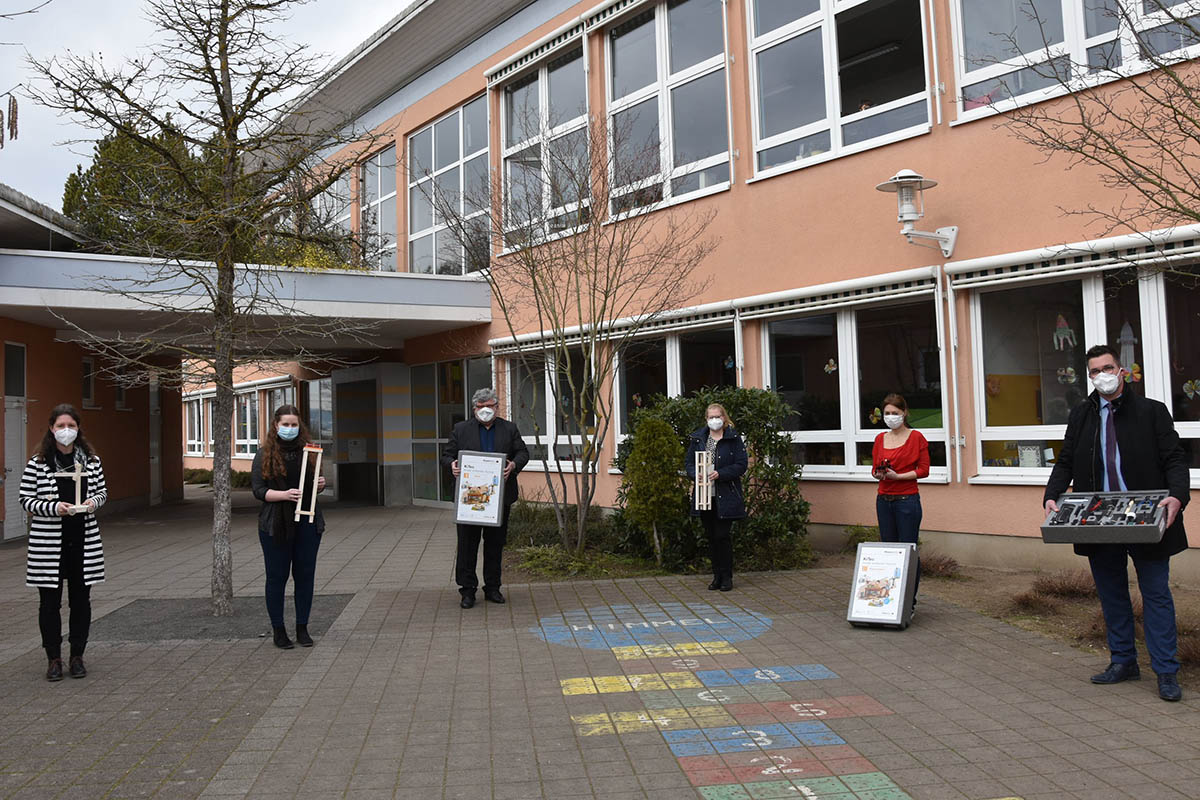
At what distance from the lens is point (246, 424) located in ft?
103

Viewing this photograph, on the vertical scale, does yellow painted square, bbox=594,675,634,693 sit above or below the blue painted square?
above

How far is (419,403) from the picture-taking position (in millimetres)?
19469

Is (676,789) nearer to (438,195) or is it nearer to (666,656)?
(666,656)

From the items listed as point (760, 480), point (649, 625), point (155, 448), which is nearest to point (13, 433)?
point (155, 448)

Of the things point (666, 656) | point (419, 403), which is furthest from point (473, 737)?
A: point (419, 403)

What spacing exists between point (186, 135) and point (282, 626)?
4176mm

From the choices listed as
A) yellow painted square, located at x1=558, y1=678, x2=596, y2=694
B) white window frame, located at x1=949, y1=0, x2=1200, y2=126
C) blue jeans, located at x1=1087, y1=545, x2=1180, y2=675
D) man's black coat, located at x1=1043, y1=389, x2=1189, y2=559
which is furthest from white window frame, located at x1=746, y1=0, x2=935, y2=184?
yellow painted square, located at x1=558, y1=678, x2=596, y2=694

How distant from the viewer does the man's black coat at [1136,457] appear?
5125 millimetres

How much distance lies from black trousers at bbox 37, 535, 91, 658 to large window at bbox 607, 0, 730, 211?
24.5ft

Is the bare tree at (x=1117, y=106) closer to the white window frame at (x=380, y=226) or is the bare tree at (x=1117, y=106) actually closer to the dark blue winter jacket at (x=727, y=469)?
the dark blue winter jacket at (x=727, y=469)

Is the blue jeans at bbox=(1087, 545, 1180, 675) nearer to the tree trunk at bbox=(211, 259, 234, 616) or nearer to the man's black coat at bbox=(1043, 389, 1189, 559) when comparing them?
the man's black coat at bbox=(1043, 389, 1189, 559)

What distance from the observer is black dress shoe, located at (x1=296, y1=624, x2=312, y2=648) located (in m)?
6.87

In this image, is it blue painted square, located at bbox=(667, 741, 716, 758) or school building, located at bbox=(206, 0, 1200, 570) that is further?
school building, located at bbox=(206, 0, 1200, 570)

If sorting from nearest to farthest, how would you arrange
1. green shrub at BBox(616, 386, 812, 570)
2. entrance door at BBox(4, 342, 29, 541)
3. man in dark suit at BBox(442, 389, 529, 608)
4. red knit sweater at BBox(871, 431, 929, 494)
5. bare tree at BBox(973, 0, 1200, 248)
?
red knit sweater at BBox(871, 431, 929, 494) → bare tree at BBox(973, 0, 1200, 248) → man in dark suit at BBox(442, 389, 529, 608) → green shrub at BBox(616, 386, 812, 570) → entrance door at BBox(4, 342, 29, 541)
